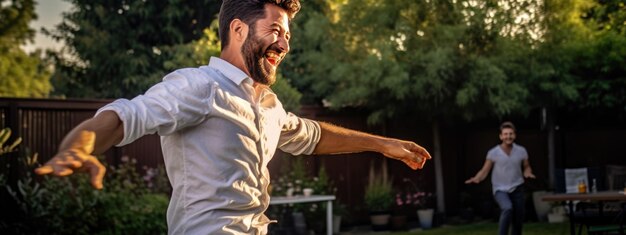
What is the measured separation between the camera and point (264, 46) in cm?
266

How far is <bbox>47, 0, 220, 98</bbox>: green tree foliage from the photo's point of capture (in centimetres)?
2152

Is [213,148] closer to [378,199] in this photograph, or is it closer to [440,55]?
[440,55]

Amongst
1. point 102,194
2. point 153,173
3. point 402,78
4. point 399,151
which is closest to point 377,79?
point 402,78

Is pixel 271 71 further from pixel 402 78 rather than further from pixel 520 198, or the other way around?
pixel 402 78

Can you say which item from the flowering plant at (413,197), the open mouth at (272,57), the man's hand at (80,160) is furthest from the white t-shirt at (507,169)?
the man's hand at (80,160)

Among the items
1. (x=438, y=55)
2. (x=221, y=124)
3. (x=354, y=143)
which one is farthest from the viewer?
(x=438, y=55)

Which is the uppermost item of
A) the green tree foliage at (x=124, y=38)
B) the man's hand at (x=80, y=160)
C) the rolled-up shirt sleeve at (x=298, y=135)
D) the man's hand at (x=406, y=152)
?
the green tree foliage at (x=124, y=38)

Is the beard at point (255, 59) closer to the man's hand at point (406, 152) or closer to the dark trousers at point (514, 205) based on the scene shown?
the man's hand at point (406, 152)

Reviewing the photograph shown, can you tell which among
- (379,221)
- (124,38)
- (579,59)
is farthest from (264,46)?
(124,38)

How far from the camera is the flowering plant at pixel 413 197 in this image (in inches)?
603

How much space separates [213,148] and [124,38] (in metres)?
20.1

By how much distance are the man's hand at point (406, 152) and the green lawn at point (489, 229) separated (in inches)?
391

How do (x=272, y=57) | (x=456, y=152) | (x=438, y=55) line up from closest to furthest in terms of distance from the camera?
1. (x=272, y=57)
2. (x=438, y=55)
3. (x=456, y=152)

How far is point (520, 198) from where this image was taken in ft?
33.0
